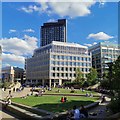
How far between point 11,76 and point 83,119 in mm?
144988

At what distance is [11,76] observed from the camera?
15912cm

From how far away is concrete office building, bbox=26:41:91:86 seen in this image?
11719cm

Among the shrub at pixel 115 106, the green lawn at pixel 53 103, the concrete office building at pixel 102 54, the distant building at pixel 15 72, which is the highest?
the concrete office building at pixel 102 54

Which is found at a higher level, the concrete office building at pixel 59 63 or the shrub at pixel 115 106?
the concrete office building at pixel 59 63

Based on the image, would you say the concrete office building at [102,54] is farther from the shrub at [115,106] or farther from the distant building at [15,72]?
the shrub at [115,106]

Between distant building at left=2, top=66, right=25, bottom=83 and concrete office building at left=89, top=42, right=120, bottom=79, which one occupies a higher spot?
concrete office building at left=89, top=42, right=120, bottom=79

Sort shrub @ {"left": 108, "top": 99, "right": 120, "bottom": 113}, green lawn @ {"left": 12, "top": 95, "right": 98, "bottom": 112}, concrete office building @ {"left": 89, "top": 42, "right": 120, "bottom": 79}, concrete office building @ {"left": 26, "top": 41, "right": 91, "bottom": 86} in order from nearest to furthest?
shrub @ {"left": 108, "top": 99, "right": 120, "bottom": 113}, green lawn @ {"left": 12, "top": 95, "right": 98, "bottom": 112}, concrete office building @ {"left": 26, "top": 41, "right": 91, "bottom": 86}, concrete office building @ {"left": 89, "top": 42, "right": 120, "bottom": 79}

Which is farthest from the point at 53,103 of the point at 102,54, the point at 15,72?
the point at 15,72

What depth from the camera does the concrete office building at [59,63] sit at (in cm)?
11719

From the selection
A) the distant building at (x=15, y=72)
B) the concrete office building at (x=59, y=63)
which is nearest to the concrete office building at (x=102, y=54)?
the concrete office building at (x=59, y=63)

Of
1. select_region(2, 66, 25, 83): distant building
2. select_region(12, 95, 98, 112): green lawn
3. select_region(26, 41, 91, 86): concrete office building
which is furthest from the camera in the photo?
select_region(2, 66, 25, 83): distant building

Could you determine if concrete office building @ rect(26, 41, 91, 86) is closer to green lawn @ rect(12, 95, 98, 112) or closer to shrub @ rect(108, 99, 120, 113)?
green lawn @ rect(12, 95, 98, 112)

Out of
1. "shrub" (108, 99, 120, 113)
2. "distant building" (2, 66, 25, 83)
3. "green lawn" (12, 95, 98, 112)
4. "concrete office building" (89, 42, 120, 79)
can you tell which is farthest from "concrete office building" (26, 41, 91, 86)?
"shrub" (108, 99, 120, 113)

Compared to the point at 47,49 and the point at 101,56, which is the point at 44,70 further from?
the point at 101,56
